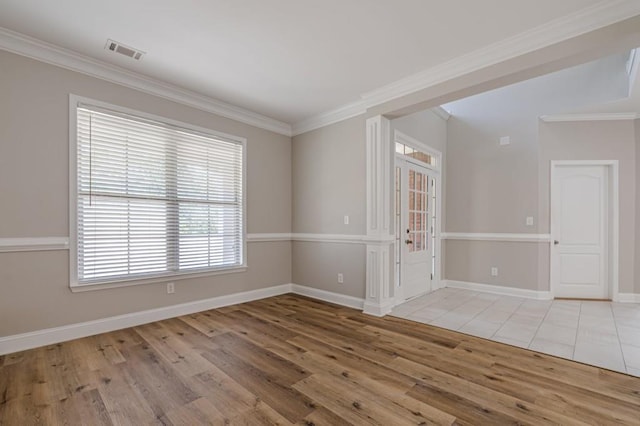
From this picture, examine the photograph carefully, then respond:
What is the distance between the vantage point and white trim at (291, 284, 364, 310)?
13.2ft

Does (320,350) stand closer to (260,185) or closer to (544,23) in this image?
(260,185)

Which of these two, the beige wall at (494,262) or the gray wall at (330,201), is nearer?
the gray wall at (330,201)

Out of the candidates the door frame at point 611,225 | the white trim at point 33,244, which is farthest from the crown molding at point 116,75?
the door frame at point 611,225

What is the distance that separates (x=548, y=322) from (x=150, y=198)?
16.0 feet

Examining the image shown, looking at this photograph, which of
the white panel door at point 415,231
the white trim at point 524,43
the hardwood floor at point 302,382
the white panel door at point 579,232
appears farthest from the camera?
the white panel door at point 579,232

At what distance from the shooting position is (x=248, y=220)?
4422mm

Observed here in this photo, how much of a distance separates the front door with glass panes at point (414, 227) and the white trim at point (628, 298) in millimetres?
2550

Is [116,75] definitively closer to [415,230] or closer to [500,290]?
[415,230]

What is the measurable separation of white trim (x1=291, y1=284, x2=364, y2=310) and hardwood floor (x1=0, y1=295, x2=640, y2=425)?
889 mm

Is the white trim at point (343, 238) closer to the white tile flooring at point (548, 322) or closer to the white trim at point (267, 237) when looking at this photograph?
the white trim at point (267, 237)

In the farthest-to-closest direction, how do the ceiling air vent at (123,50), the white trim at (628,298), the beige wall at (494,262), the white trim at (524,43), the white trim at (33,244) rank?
1. the beige wall at (494,262)
2. the white trim at (628,298)
3. the ceiling air vent at (123,50)
4. the white trim at (33,244)
5. the white trim at (524,43)

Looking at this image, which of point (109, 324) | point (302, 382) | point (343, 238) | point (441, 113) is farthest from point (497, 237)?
point (109, 324)

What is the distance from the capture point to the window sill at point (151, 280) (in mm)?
2957

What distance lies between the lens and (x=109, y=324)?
3.11m
